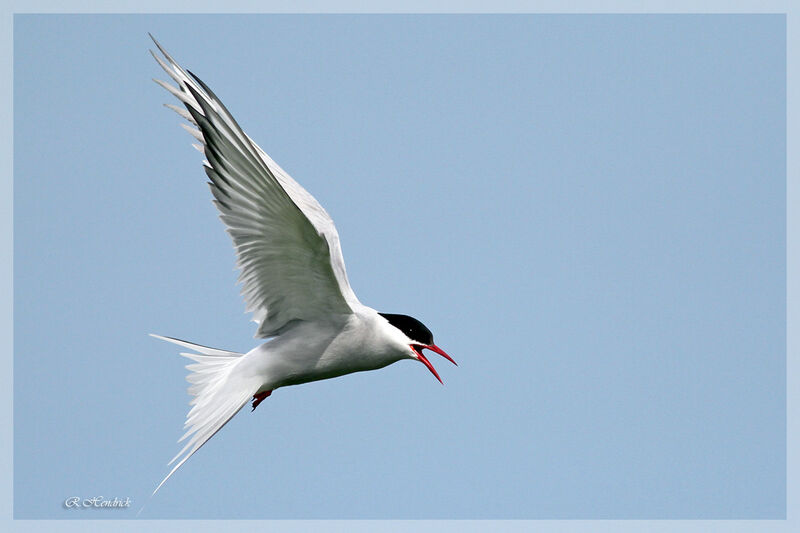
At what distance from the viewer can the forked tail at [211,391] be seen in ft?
15.3

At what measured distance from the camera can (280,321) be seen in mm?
4988

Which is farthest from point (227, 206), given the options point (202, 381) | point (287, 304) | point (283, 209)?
point (202, 381)

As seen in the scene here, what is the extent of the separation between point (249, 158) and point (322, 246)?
0.59 meters

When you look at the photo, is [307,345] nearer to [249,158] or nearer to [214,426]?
[214,426]

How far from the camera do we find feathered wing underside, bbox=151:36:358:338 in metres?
4.08

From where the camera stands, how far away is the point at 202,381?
5.04 m

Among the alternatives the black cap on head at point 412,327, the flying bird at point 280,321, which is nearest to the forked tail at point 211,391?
the flying bird at point 280,321

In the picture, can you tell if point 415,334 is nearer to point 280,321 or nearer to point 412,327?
point 412,327

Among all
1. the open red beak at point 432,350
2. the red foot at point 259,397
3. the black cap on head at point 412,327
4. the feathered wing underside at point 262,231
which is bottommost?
the red foot at point 259,397

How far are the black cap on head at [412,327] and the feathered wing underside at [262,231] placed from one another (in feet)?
0.81

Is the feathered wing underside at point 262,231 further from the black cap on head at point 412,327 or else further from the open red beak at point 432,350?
the open red beak at point 432,350

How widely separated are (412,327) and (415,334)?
4cm

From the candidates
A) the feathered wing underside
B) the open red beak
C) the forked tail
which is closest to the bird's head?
the open red beak

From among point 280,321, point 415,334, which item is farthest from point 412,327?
point 280,321
